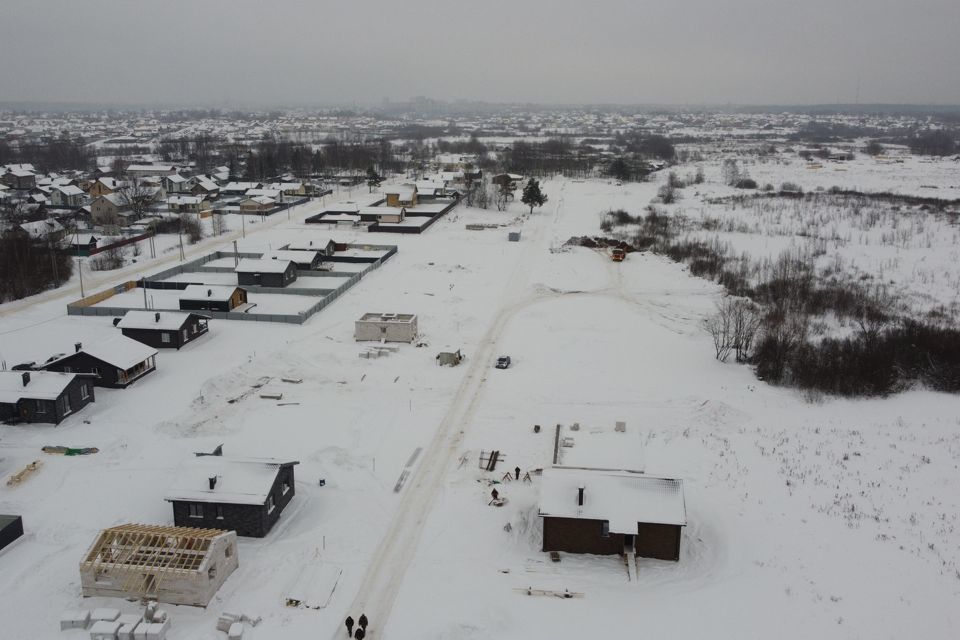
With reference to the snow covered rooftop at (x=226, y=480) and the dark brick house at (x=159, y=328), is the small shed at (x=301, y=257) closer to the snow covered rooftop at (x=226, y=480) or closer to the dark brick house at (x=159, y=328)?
the dark brick house at (x=159, y=328)

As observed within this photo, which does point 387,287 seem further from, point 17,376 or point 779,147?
point 779,147

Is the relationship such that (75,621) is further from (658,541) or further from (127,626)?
(658,541)

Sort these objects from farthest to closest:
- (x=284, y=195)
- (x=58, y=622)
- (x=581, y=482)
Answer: (x=284, y=195) → (x=581, y=482) → (x=58, y=622)

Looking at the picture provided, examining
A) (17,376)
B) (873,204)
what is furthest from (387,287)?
(873,204)

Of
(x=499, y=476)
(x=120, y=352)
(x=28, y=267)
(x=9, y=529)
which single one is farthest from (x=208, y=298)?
(x=499, y=476)

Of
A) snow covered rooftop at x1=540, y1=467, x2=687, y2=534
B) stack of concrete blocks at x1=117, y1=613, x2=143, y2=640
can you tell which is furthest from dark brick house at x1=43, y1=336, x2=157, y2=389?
snow covered rooftop at x1=540, y1=467, x2=687, y2=534

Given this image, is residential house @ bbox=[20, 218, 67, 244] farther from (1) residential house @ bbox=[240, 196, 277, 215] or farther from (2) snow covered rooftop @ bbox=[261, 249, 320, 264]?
(2) snow covered rooftop @ bbox=[261, 249, 320, 264]
